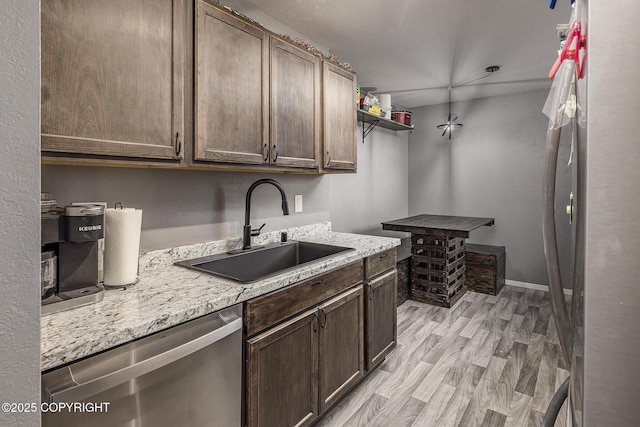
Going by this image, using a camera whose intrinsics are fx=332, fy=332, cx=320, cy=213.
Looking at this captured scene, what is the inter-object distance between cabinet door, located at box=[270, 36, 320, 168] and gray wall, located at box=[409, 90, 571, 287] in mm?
A: 3209

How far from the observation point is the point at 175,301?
118 centimetres

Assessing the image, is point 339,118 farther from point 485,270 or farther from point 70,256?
point 485,270

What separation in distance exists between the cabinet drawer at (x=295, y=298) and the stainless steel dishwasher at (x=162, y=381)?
0.08 m

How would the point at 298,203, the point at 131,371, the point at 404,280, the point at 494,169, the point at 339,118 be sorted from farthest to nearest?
the point at 494,169
the point at 404,280
the point at 298,203
the point at 339,118
the point at 131,371

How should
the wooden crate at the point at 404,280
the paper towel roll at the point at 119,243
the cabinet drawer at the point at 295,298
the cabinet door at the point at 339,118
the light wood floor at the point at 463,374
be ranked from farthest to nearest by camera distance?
the wooden crate at the point at 404,280, the cabinet door at the point at 339,118, the light wood floor at the point at 463,374, the cabinet drawer at the point at 295,298, the paper towel roll at the point at 119,243

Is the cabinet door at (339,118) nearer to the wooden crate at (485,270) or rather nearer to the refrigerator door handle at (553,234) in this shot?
the refrigerator door handle at (553,234)

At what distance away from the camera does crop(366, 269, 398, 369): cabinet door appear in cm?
215

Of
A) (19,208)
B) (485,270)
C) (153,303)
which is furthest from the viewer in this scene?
(485,270)

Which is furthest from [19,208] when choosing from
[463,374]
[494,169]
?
[494,169]

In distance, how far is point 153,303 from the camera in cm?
116

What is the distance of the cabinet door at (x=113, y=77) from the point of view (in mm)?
1123

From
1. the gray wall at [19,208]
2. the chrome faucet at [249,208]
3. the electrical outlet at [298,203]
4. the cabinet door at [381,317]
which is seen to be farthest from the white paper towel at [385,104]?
the gray wall at [19,208]

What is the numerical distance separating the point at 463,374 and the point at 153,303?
2.12 meters

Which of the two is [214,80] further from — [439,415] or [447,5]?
[439,415]
